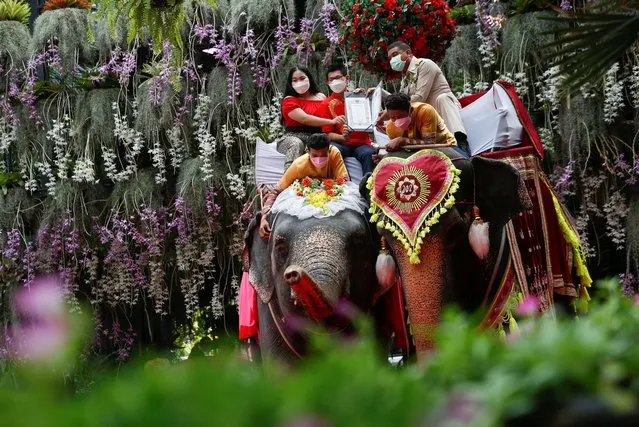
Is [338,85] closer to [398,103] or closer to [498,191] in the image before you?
[398,103]

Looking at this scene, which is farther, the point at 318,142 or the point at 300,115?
the point at 300,115

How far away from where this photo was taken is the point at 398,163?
230 inches

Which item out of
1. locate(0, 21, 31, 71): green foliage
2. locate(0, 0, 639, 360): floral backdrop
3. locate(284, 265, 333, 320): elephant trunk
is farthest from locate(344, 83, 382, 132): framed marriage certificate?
locate(0, 21, 31, 71): green foliage

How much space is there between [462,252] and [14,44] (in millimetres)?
7069

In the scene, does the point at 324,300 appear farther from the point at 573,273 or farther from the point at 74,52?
the point at 74,52

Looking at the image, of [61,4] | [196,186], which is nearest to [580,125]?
[196,186]

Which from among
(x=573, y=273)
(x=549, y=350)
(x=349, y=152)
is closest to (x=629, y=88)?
(x=573, y=273)

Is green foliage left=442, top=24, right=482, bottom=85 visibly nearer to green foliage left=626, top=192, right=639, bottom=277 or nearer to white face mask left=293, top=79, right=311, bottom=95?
green foliage left=626, top=192, right=639, bottom=277

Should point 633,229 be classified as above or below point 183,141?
below

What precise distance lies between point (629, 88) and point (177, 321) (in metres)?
4.89

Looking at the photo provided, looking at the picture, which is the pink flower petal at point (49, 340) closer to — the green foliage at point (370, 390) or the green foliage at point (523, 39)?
the green foliage at point (370, 390)

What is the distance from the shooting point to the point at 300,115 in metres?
7.10

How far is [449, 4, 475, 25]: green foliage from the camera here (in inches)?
378

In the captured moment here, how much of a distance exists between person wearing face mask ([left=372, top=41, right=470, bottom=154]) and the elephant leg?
114 cm
